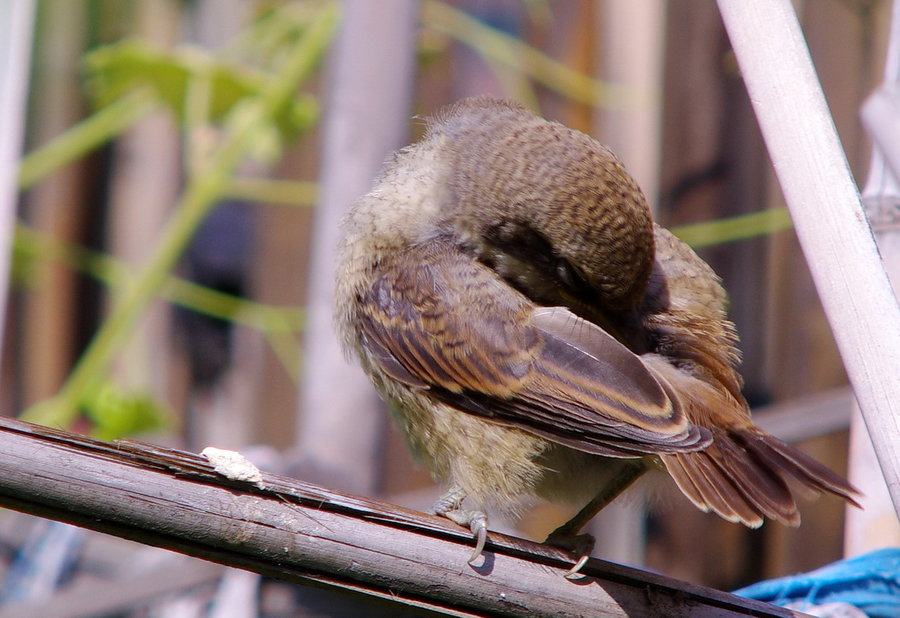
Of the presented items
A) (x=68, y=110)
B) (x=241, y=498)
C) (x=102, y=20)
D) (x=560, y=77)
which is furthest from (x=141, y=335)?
(x=241, y=498)

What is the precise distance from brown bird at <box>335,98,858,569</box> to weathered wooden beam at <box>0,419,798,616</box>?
0.21 meters

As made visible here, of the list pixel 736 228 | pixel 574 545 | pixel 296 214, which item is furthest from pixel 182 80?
pixel 574 545

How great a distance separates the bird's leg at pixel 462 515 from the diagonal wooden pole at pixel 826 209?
0.50 m

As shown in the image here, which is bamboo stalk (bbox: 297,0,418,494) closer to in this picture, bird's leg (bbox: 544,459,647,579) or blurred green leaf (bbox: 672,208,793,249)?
bird's leg (bbox: 544,459,647,579)

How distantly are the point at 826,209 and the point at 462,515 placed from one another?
0.77m

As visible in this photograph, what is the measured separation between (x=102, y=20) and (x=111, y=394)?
1862 millimetres

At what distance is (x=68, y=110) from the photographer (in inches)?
170

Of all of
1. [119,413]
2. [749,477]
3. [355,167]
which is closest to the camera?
[749,477]

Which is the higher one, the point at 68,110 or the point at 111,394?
the point at 68,110

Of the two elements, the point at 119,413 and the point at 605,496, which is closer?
the point at 605,496

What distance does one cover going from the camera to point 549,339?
1.78 metres

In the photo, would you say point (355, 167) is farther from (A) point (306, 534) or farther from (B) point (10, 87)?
(A) point (306, 534)

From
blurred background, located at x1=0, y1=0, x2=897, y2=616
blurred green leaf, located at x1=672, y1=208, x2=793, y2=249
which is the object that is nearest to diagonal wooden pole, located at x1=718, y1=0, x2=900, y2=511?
blurred background, located at x1=0, y1=0, x2=897, y2=616

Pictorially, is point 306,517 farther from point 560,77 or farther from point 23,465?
point 560,77
